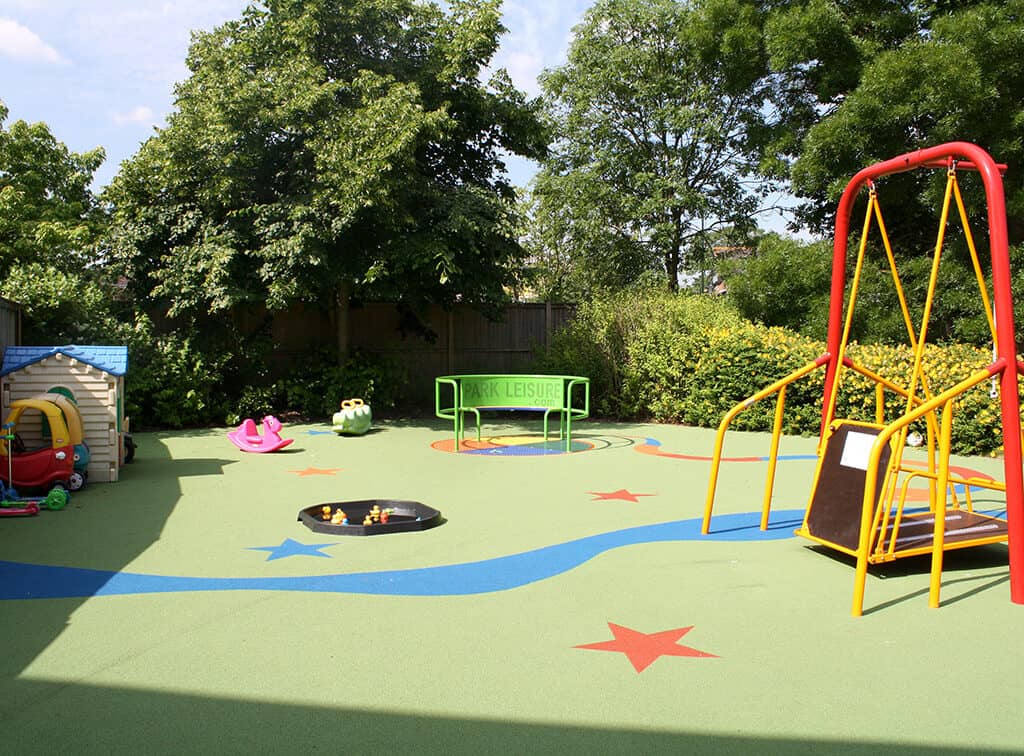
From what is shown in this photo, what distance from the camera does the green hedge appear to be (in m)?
10.3

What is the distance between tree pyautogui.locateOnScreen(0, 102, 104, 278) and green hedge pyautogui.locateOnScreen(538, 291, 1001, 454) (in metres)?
9.85

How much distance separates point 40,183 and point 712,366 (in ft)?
52.5

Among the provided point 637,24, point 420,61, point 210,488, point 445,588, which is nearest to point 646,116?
point 637,24

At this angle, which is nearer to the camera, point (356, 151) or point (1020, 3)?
point (356, 151)

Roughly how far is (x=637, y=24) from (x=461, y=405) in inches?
676

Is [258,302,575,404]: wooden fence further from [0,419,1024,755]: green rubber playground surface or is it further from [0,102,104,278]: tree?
[0,419,1024,755]: green rubber playground surface

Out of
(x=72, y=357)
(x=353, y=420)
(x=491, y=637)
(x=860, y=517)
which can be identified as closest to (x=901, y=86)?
(x=353, y=420)

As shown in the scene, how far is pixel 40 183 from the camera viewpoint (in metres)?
19.3

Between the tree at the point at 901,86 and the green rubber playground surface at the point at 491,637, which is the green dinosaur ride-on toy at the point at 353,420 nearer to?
the green rubber playground surface at the point at 491,637

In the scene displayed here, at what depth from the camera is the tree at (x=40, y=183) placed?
16.4 metres

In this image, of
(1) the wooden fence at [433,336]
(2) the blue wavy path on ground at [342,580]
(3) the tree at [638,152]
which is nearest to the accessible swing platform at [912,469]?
(2) the blue wavy path on ground at [342,580]

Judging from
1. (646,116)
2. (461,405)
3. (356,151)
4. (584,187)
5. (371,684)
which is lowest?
(371,684)

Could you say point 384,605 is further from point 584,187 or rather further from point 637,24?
point 637,24

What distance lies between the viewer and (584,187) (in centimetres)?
2306
